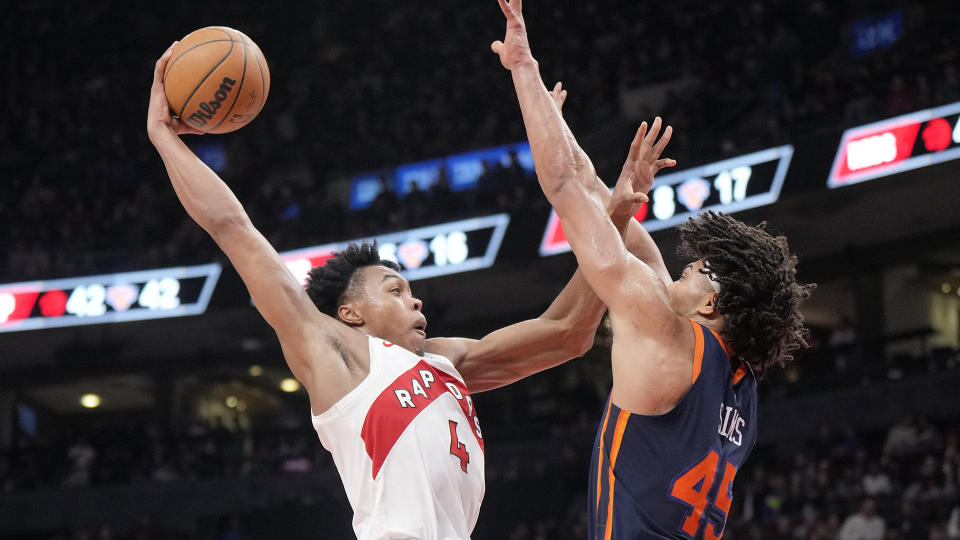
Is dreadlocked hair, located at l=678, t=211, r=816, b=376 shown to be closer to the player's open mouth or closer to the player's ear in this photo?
the player's open mouth

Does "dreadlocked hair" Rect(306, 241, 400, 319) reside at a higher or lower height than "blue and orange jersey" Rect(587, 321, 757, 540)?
higher

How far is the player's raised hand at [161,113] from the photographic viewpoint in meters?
3.74

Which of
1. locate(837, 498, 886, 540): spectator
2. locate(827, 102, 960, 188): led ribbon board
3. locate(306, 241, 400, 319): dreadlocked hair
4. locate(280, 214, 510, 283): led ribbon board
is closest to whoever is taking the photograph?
locate(306, 241, 400, 319): dreadlocked hair

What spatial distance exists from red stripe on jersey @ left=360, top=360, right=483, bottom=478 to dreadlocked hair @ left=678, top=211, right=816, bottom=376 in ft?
3.11

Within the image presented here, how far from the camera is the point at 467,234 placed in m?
16.5

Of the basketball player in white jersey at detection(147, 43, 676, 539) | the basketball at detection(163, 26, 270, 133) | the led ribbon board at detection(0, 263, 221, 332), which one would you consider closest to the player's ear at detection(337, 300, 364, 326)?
the basketball player in white jersey at detection(147, 43, 676, 539)

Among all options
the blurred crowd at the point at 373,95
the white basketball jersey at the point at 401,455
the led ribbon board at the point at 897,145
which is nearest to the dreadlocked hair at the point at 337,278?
the white basketball jersey at the point at 401,455

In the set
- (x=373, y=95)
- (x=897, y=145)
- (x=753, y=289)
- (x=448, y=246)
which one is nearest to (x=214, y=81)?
(x=753, y=289)

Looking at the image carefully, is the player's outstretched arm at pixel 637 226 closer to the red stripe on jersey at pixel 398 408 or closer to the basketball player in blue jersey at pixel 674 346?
the basketball player in blue jersey at pixel 674 346

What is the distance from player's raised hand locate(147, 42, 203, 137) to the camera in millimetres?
3735

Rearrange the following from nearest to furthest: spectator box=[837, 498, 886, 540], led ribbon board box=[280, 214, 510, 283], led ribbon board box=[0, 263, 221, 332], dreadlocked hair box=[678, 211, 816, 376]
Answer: dreadlocked hair box=[678, 211, 816, 376] < spectator box=[837, 498, 886, 540] < led ribbon board box=[280, 214, 510, 283] < led ribbon board box=[0, 263, 221, 332]

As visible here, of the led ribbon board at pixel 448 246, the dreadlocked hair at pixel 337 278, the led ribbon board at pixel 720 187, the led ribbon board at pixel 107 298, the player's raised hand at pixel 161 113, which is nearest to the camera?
the player's raised hand at pixel 161 113

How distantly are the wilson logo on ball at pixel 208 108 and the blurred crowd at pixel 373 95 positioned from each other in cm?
1105

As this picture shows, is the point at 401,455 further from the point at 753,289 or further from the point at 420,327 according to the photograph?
the point at 753,289
